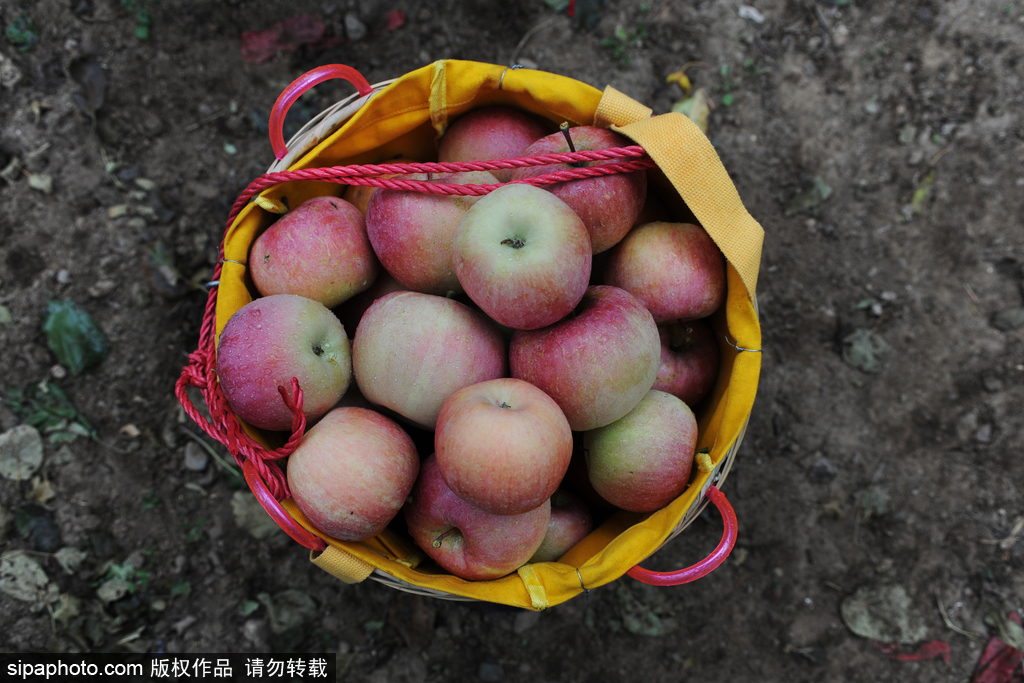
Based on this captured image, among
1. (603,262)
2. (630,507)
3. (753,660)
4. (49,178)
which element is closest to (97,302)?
(49,178)

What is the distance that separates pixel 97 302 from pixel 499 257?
5.66ft

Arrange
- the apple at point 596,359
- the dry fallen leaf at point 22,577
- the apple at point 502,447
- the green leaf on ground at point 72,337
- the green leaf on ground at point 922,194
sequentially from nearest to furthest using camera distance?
the apple at point 502,447 < the apple at point 596,359 < the dry fallen leaf at point 22,577 < the green leaf on ground at point 72,337 < the green leaf on ground at point 922,194

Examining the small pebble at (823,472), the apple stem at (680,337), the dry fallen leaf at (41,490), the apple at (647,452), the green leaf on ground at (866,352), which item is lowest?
the small pebble at (823,472)

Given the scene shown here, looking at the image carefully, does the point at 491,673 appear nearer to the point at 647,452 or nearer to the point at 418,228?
the point at 647,452

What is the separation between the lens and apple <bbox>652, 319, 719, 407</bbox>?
→ 1768mm

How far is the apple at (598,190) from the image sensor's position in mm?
1549

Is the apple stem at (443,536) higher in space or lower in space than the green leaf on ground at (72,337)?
lower

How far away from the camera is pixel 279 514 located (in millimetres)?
1478

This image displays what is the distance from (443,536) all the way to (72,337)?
1593mm

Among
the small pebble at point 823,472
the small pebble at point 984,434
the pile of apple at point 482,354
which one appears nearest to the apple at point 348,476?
the pile of apple at point 482,354

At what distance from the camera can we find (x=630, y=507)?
166 cm

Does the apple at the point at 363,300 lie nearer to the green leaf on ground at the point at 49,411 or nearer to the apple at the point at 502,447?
the apple at the point at 502,447

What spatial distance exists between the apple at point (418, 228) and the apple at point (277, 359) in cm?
25

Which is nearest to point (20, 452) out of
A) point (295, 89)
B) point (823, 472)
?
point (295, 89)
